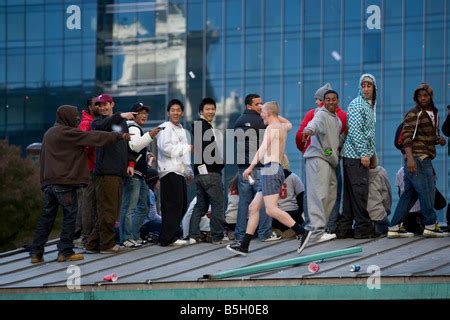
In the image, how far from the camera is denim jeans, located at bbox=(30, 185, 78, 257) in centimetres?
1869

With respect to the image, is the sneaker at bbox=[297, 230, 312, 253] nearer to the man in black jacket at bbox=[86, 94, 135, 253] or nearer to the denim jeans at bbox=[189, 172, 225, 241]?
the denim jeans at bbox=[189, 172, 225, 241]

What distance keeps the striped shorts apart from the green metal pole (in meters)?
1.56

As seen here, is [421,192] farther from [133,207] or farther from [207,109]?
[133,207]

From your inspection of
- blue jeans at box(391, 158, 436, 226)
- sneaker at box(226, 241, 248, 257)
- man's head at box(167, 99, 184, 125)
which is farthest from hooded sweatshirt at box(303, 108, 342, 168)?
man's head at box(167, 99, 184, 125)

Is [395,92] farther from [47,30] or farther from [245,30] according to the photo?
[47,30]

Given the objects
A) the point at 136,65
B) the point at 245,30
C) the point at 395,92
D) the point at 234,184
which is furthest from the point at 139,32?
the point at 234,184

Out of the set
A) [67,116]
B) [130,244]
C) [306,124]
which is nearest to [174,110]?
[67,116]

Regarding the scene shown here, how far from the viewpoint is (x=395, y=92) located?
77.8m

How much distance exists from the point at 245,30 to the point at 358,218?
212 ft

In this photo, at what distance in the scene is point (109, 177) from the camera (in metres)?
19.2

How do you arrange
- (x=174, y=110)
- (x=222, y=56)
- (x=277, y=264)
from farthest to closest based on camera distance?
(x=222, y=56), (x=174, y=110), (x=277, y=264)

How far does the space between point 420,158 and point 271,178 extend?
208cm

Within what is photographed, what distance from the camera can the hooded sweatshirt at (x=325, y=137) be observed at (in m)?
18.8
